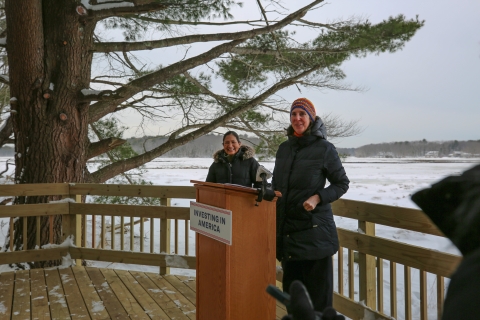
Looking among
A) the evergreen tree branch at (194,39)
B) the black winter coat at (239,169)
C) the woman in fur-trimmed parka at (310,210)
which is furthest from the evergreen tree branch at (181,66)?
the woman in fur-trimmed parka at (310,210)

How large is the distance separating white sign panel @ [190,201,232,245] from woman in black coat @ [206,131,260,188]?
1115 mm

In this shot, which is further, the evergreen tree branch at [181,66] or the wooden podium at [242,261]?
the evergreen tree branch at [181,66]

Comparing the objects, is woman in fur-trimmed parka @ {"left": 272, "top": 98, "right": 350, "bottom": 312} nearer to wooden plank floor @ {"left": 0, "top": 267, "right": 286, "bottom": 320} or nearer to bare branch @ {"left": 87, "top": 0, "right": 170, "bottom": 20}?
wooden plank floor @ {"left": 0, "top": 267, "right": 286, "bottom": 320}

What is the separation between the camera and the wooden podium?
2367 mm

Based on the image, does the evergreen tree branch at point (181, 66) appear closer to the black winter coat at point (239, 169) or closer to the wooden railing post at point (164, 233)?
the wooden railing post at point (164, 233)

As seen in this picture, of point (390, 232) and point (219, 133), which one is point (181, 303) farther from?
point (390, 232)

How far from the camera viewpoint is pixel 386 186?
12.3 meters

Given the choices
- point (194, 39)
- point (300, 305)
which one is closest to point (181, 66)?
point (194, 39)

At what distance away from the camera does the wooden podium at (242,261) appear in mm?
2367

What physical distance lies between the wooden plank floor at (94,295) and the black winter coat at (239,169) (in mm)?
1161

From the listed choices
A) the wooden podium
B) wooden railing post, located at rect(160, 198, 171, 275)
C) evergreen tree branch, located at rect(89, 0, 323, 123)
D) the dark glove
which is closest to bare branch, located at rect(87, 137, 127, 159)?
evergreen tree branch, located at rect(89, 0, 323, 123)

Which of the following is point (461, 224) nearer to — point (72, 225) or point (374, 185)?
point (72, 225)

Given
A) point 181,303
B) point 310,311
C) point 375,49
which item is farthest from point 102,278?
point 375,49

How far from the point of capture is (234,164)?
3904 mm
